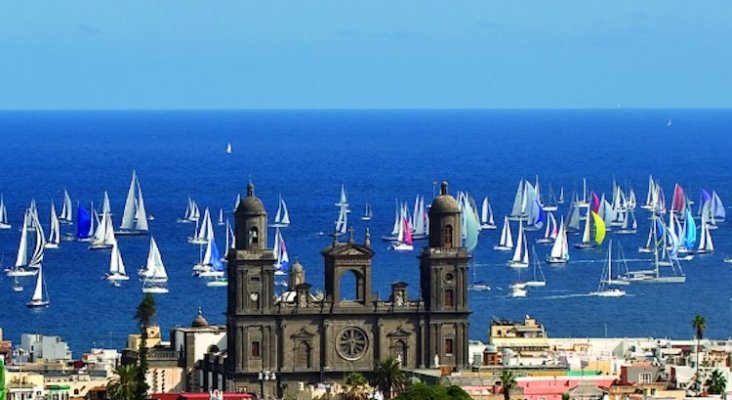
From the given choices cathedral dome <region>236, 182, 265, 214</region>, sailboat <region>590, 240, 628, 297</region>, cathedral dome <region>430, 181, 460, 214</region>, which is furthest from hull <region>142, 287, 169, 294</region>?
cathedral dome <region>236, 182, 265, 214</region>

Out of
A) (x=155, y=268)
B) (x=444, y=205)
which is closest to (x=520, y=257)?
(x=155, y=268)

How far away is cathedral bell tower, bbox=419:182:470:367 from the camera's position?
10844cm

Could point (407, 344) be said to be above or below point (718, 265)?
below

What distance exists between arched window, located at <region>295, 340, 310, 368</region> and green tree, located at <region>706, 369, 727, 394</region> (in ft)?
47.9

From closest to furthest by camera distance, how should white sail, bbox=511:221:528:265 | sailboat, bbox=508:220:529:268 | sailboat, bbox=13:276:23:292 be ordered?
1. sailboat, bbox=13:276:23:292
2. sailboat, bbox=508:220:529:268
3. white sail, bbox=511:221:528:265

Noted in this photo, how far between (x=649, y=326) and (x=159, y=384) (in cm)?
5011

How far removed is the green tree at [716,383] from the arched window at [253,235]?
55.9ft

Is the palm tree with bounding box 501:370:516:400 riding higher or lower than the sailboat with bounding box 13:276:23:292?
lower

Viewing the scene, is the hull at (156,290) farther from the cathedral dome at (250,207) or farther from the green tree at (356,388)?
the green tree at (356,388)

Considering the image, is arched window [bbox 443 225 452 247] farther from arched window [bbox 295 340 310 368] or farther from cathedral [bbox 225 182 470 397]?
arched window [bbox 295 340 310 368]

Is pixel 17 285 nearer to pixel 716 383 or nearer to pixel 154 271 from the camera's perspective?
pixel 154 271

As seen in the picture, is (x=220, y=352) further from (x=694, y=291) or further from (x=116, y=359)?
(x=694, y=291)

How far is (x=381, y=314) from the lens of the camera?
10838 centimetres

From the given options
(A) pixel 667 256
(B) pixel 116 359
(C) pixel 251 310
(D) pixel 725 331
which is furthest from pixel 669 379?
(A) pixel 667 256
